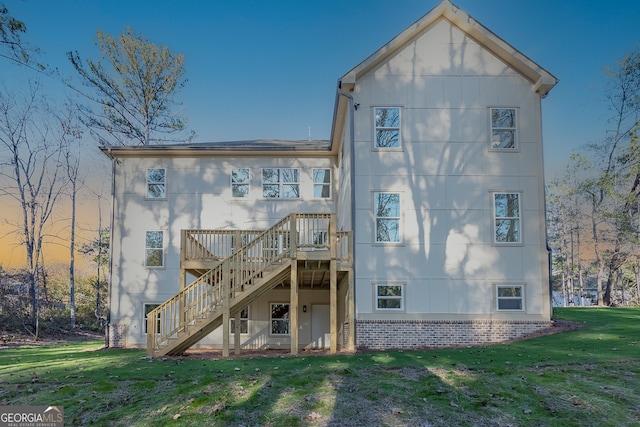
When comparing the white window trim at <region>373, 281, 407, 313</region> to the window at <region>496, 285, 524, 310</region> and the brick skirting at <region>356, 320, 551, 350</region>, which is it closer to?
the brick skirting at <region>356, 320, 551, 350</region>

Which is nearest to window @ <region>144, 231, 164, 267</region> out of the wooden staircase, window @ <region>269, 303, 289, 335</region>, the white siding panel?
window @ <region>269, 303, 289, 335</region>

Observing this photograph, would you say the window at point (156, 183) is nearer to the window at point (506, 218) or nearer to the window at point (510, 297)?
the window at point (506, 218)

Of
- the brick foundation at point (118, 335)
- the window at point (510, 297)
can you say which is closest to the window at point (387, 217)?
the window at point (510, 297)

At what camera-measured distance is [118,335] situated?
15.4 m

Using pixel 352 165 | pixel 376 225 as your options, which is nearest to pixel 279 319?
pixel 376 225

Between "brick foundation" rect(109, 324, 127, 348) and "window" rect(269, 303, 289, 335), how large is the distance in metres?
5.08

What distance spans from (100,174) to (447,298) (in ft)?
76.4

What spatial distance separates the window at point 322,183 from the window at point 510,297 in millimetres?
6687

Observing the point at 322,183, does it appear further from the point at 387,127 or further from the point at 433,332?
the point at 433,332

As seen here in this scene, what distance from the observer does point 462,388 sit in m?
7.23

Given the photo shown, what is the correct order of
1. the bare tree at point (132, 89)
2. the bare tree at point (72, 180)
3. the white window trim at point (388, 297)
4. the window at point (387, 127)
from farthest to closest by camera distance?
the bare tree at point (132, 89)
the bare tree at point (72, 180)
the window at point (387, 127)
the white window trim at point (388, 297)

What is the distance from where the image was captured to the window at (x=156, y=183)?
16.2 metres

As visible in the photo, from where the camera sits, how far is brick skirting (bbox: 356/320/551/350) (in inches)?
473

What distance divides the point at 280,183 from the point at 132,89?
1516cm
